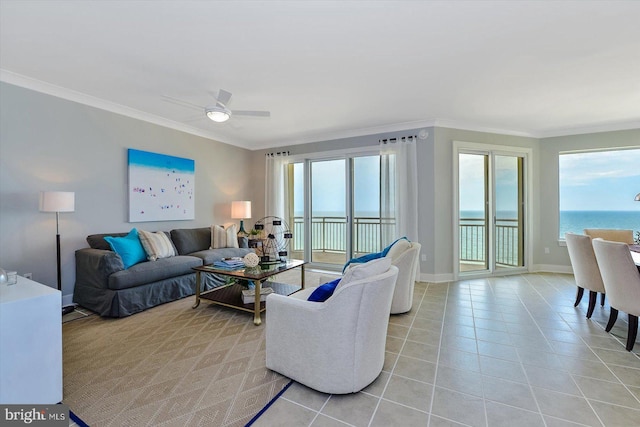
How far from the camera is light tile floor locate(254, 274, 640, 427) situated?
1574mm

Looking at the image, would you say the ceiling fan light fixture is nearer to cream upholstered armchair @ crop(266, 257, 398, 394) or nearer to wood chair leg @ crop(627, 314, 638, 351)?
A: cream upholstered armchair @ crop(266, 257, 398, 394)

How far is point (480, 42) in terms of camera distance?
7.59 ft

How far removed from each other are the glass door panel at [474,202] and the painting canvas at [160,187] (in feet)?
15.1

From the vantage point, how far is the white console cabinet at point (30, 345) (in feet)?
4.75

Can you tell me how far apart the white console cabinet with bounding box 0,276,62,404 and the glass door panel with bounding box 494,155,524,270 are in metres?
5.69

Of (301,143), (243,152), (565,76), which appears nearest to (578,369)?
(565,76)

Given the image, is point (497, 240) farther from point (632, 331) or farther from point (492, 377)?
point (492, 377)

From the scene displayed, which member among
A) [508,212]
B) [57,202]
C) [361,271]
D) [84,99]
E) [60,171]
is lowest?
[361,271]

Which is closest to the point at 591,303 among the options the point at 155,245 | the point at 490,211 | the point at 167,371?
the point at 490,211

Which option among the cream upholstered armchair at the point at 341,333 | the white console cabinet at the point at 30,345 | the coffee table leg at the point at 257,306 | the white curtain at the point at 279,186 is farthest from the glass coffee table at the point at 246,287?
the white curtain at the point at 279,186

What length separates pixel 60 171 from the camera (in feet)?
10.6

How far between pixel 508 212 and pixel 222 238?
513cm

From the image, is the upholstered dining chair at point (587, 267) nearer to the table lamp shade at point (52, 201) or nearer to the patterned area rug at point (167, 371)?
the patterned area rug at point (167, 371)

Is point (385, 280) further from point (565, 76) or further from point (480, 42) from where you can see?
point (565, 76)
